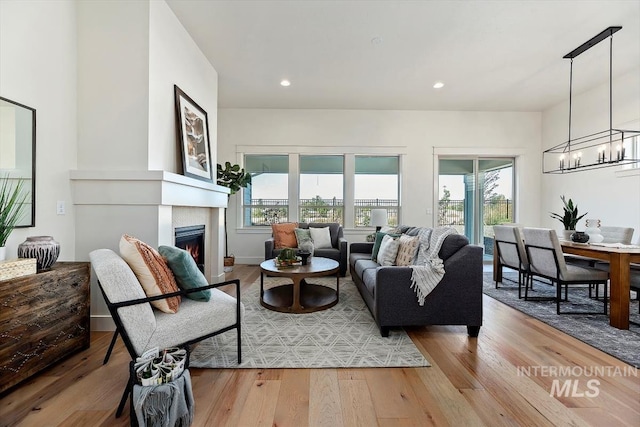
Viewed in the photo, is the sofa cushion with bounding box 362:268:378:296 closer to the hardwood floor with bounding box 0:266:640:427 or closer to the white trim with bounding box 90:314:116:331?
the hardwood floor with bounding box 0:266:640:427

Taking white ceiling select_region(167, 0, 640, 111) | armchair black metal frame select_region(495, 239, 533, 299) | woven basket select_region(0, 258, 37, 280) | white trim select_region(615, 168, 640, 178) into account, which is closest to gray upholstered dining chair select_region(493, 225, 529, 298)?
armchair black metal frame select_region(495, 239, 533, 299)

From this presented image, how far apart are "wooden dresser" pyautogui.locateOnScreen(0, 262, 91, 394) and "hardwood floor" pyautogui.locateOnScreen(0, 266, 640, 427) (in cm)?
12

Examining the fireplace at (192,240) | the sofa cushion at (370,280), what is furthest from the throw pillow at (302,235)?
the sofa cushion at (370,280)

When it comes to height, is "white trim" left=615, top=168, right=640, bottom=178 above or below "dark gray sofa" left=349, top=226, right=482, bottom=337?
above

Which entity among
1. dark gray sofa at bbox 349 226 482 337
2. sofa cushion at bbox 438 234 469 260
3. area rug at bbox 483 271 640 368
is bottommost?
area rug at bbox 483 271 640 368

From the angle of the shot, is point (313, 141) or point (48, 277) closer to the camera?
point (48, 277)

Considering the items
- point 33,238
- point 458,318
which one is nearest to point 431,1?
point 458,318

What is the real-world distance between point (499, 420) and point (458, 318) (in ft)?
3.42

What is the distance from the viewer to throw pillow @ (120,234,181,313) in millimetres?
1856

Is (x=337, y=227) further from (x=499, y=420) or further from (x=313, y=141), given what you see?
(x=499, y=420)

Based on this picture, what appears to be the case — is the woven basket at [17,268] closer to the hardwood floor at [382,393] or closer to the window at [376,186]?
the hardwood floor at [382,393]

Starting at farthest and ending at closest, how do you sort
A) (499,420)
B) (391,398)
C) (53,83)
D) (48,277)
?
(53,83) → (48,277) → (391,398) → (499,420)

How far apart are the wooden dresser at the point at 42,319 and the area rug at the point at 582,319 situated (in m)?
4.03

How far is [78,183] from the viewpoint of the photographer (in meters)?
2.60
